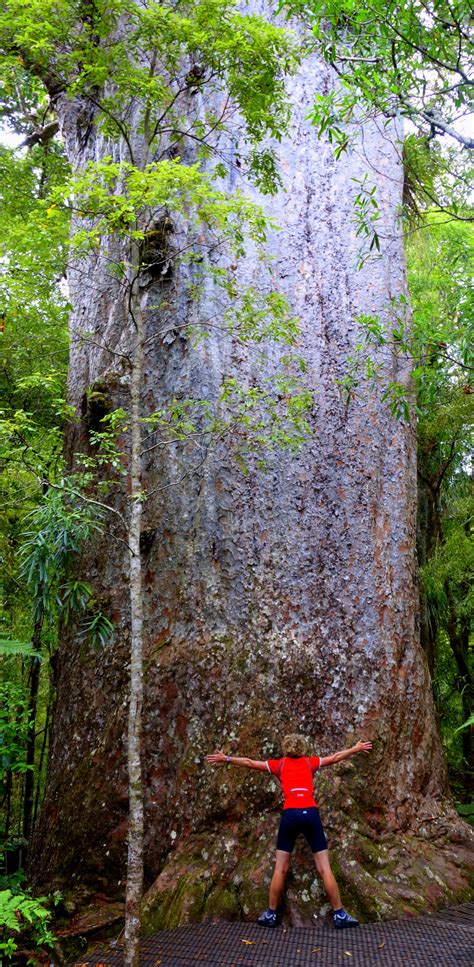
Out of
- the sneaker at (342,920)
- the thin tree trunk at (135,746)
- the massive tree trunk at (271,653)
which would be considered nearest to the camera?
the thin tree trunk at (135,746)

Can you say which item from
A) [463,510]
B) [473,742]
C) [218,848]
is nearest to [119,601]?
[218,848]

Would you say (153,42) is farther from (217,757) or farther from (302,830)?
(302,830)

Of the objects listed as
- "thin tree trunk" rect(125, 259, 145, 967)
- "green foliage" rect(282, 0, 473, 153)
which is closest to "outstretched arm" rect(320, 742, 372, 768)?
"thin tree trunk" rect(125, 259, 145, 967)

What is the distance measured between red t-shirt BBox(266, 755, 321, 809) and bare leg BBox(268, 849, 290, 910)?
244 millimetres

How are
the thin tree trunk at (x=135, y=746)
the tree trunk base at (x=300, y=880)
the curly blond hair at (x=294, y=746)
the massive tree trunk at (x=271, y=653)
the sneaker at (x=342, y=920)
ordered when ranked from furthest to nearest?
the massive tree trunk at (x=271, y=653), the curly blond hair at (x=294, y=746), the tree trunk base at (x=300, y=880), the sneaker at (x=342, y=920), the thin tree trunk at (x=135, y=746)

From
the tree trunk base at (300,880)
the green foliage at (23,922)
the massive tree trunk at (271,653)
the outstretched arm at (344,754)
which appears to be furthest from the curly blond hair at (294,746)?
the green foliage at (23,922)

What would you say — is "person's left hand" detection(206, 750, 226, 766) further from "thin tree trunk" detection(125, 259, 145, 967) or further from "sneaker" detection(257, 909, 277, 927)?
"sneaker" detection(257, 909, 277, 927)

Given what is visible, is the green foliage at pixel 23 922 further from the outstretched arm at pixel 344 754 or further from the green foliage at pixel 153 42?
the green foliage at pixel 153 42

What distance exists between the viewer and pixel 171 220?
199 inches

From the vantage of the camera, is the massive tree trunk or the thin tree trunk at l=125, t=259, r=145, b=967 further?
the massive tree trunk

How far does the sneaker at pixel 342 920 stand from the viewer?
11.2 ft

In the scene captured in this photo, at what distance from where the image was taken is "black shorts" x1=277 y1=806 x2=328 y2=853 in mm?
3580

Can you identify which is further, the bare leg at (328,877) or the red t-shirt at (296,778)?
the red t-shirt at (296,778)

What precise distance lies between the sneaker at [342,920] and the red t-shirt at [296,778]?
1.69 feet
